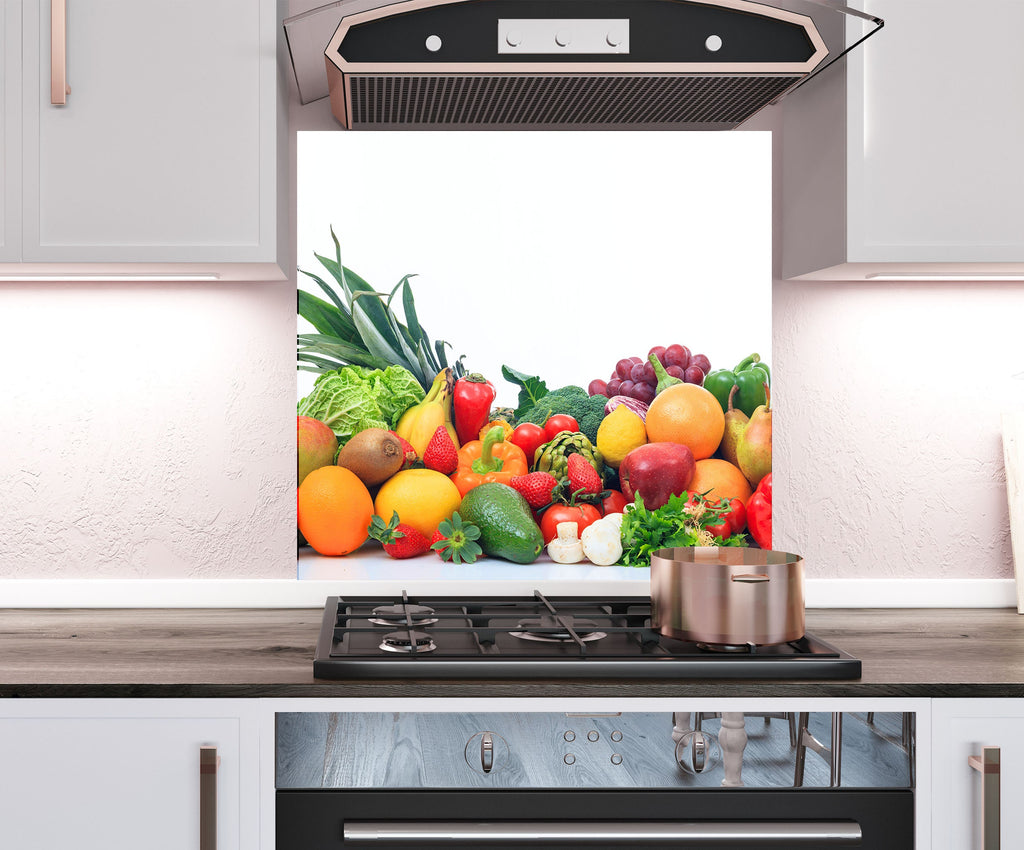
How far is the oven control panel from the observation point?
132cm

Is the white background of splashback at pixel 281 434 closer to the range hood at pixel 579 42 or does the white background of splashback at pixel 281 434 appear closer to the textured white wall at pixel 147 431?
the textured white wall at pixel 147 431

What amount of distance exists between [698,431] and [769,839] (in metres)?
0.92

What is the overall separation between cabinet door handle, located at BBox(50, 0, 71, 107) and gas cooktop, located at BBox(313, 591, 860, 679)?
100 centimetres

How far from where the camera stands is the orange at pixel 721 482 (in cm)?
202

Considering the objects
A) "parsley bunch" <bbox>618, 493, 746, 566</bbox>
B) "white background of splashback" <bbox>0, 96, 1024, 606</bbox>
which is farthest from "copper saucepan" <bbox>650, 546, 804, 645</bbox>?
"white background of splashback" <bbox>0, 96, 1024, 606</bbox>

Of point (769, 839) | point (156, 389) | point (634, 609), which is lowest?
point (769, 839)

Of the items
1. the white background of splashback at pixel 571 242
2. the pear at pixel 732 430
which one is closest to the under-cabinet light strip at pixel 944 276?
the white background of splashback at pixel 571 242

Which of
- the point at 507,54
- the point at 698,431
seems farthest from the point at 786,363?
the point at 507,54

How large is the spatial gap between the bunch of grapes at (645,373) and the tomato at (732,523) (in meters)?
0.28

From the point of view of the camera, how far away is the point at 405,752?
1322 mm

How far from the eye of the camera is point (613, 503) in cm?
202

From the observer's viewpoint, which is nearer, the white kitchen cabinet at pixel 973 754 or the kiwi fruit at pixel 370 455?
the white kitchen cabinet at pixel 973 754

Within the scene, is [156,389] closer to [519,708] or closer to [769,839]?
[519,708]

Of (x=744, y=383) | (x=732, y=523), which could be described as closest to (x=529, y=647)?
(x=732, y=523)
